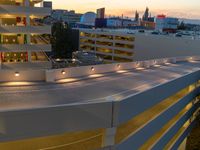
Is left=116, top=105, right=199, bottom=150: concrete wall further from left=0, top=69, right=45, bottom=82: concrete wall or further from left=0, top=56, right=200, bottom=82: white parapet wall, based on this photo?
left=0, top=69, right=45, bottom=82: concrete wall

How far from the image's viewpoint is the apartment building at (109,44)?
72062 mm

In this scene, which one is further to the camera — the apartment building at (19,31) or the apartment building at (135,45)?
the apartment building at (135,45)

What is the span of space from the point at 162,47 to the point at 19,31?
34.6m

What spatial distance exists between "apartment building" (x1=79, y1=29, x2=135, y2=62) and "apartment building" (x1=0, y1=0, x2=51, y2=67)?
35.7m

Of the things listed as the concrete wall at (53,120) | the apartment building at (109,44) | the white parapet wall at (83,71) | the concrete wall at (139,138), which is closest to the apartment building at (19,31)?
the white parapet wall at (83,71)

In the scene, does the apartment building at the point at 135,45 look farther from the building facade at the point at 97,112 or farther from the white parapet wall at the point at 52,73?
the white parapet wall at the point at 52,73

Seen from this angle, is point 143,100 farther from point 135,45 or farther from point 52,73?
point 135,45

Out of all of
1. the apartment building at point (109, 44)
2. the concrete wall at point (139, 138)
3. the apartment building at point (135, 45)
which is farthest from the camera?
the apartment building at point (109, 44)

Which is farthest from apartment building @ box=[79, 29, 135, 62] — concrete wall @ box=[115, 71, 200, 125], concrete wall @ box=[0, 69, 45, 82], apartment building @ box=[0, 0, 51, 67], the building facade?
concrete wall @ box=[0, 69, 45, 82]

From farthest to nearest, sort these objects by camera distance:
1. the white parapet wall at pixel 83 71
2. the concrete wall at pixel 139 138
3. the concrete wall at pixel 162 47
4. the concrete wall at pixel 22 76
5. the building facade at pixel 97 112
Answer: the concrete wall at pixel 162 47, the white parapet wall at pixel 83 71, the concrete wall at pixel 22 76, the concrete wall at pixel 139 138, the building facade at pixel 97 112

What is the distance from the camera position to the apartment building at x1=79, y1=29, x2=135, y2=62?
72062 millimetres

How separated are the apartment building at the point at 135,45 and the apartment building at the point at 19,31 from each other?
96.5 ft

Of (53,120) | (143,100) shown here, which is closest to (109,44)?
(143,100)

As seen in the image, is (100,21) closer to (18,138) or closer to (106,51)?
(106,51)
